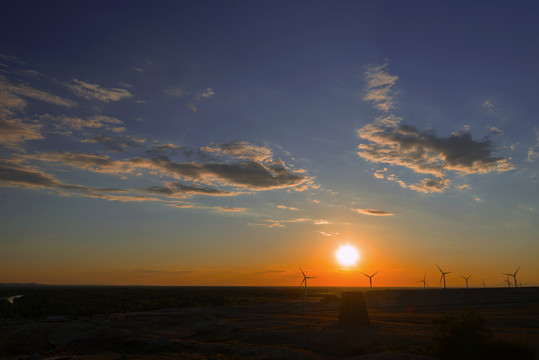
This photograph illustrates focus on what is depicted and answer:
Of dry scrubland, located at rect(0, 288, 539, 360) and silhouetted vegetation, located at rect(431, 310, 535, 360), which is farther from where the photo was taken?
dry scrubland, located at rect(0, 288, 539, 360)

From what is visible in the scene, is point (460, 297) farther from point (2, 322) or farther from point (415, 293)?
point (2, 322)

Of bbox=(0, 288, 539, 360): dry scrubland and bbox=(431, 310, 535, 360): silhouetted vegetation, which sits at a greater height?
bbox=(431, 310, 535, 360): silhouetted vegetation

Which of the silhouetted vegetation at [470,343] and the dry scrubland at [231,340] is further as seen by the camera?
the dry scrubland at [231,340]

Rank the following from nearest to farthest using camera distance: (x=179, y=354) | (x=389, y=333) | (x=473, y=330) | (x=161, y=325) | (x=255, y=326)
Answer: (x=473, y=330)
(x=179, y=354)
(x=389, y=333)
(x=255, y=326)
(x=161, y=325)

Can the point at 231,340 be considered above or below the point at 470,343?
below

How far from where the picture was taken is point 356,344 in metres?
36.7

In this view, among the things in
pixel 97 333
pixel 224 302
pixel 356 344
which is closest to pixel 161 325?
pixel 97 333

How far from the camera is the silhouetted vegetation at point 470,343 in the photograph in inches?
922

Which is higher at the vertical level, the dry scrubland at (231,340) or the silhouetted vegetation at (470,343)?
the silhouetted vegetation at (470,343)

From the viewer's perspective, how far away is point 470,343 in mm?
25359

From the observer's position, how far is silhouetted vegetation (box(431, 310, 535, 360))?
76.8 feet

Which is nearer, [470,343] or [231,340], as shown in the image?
[470,343]

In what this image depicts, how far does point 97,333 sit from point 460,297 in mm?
104875

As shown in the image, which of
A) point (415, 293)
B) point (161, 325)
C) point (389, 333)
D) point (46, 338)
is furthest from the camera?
point (415, 293)
